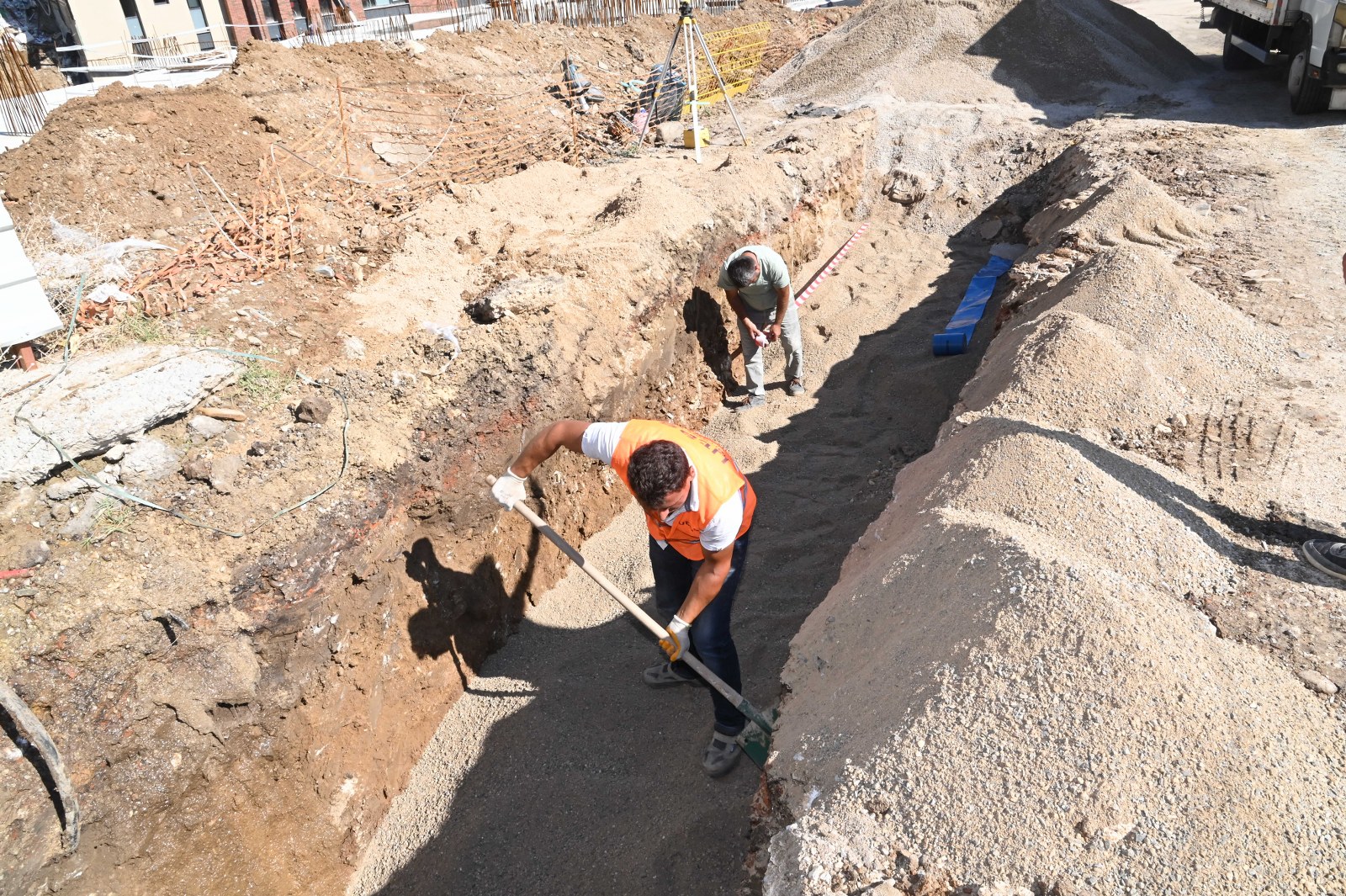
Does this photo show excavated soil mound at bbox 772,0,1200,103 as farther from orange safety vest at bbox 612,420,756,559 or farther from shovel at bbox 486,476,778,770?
shovel at bbox 486,476,778,770

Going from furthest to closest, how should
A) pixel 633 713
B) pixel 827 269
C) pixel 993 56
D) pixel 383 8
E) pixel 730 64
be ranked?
1. pixel 383 8
2. pixel 730 64
3. pixel 993 56
4. pixel 827 269
5. pixel 633 713

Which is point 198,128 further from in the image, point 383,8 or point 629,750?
point 383,8

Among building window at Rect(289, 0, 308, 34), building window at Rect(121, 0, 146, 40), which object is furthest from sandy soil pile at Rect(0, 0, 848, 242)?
building window at Rect(121, 0, 146, 40)

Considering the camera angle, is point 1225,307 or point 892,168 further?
point 892,168

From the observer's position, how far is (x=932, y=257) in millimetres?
8359

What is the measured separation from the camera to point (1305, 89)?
9055 millimetres

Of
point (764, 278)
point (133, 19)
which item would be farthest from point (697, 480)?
point (133, 19)

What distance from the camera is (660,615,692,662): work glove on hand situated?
3.28m

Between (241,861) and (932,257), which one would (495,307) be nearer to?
(241,861)

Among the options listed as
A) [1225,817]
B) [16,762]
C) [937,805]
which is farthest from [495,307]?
[1225,817]

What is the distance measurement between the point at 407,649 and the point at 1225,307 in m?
5.15

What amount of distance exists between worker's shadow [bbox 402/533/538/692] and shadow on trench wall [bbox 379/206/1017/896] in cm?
4

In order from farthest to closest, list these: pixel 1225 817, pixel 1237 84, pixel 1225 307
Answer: pixel 1237 84 < pixel 1225 307 < pixel 1225 817

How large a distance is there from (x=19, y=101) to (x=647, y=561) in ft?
32.3
